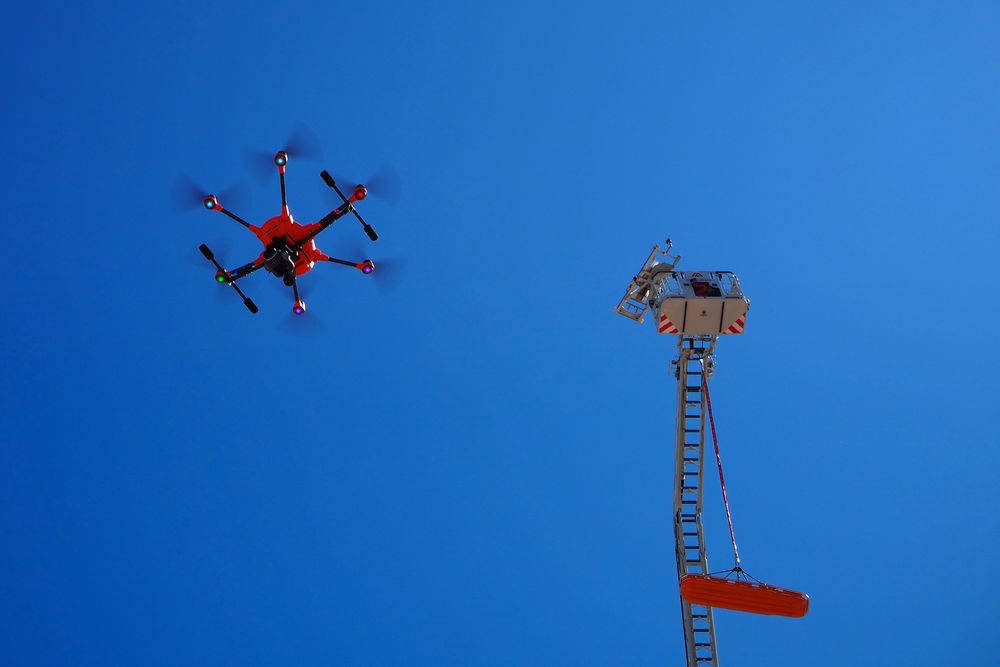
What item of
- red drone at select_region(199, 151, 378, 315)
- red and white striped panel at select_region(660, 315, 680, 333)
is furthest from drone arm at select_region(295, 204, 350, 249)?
red and white striped panel at select_region(660, 315, 680, 333)

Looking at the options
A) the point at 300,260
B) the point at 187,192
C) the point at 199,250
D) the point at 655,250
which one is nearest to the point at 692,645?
the point at 655,250

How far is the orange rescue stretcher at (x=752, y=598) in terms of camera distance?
1237 cm

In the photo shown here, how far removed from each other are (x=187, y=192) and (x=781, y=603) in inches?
594

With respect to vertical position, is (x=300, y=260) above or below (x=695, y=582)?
above

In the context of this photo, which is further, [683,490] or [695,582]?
[683,490]

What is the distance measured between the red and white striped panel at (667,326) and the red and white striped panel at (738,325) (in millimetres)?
1207

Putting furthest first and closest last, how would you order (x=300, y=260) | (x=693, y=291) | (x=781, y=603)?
(x=300, y=260) → (x=693, y=291) → (x=781, y=603)

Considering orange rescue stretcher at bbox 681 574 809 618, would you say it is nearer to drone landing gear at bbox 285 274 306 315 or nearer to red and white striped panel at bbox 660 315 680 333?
red and white striped panel at bbox 660 315 680 333

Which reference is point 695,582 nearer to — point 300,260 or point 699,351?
point 699,351

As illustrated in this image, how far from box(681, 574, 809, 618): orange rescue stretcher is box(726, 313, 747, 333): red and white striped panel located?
578 cm

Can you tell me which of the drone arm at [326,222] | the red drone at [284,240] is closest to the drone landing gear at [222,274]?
the red drone at [284,240]

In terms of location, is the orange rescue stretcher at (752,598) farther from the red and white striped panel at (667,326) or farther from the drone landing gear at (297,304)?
the drone landing gear at (297,304)

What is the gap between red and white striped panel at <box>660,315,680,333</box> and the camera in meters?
16.1

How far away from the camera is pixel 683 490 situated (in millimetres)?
17219
